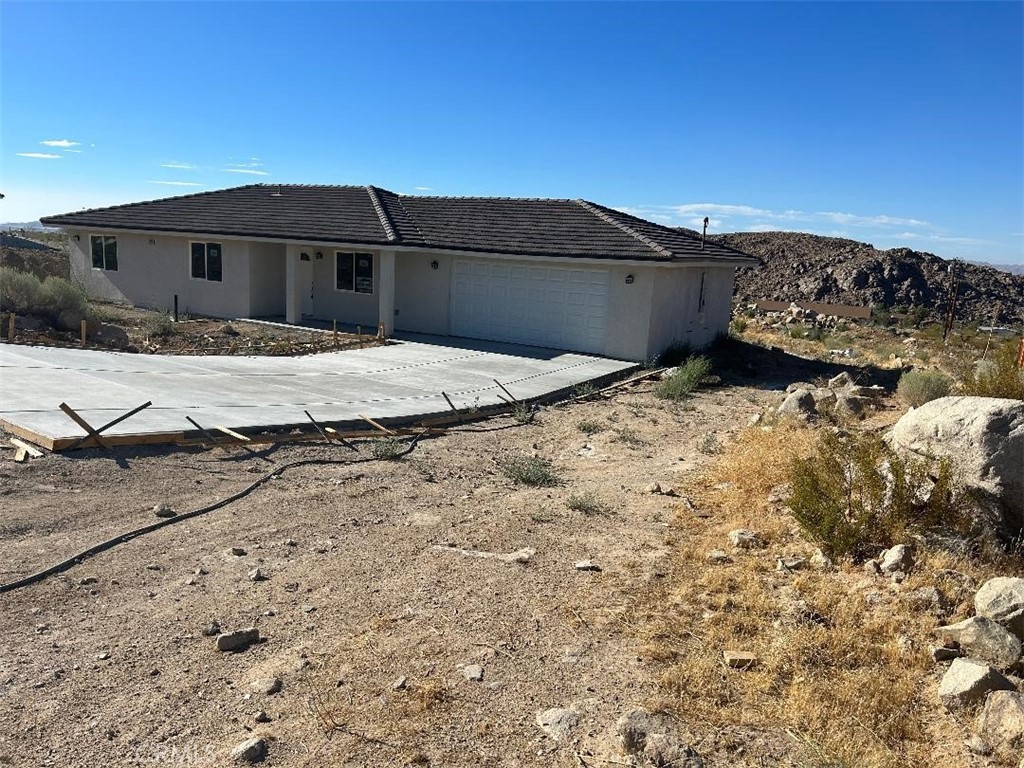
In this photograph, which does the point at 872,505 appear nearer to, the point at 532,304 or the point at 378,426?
the point at 378,426

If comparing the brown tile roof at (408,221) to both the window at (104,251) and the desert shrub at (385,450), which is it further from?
the desert shrub at (385,450)

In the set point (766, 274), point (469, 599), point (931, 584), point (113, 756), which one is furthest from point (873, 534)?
point (766, 274)

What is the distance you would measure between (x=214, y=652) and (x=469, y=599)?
1826 millimetres

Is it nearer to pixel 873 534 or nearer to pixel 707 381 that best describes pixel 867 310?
pixel 707 381

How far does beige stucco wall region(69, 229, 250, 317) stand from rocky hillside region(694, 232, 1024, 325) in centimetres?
3711

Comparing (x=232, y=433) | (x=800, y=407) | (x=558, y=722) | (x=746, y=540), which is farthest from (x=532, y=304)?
(x=558, y=722)

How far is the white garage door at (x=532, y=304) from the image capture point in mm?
20531

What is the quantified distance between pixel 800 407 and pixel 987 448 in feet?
21.4

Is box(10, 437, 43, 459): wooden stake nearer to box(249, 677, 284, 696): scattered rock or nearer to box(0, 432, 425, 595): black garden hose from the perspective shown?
box(0, 432, 425, 595): black garden hose

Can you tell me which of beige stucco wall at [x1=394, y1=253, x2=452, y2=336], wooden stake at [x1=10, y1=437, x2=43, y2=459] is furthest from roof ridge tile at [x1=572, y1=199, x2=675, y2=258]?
wooden stake at [x1=10, y1=437, x2=43, y2=459]

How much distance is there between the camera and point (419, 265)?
2319 centimetres

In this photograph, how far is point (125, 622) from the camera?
540cm

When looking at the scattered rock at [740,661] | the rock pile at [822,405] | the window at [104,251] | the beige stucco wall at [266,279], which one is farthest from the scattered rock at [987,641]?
the window at [104,251]

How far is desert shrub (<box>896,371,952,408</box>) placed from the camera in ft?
45.8
